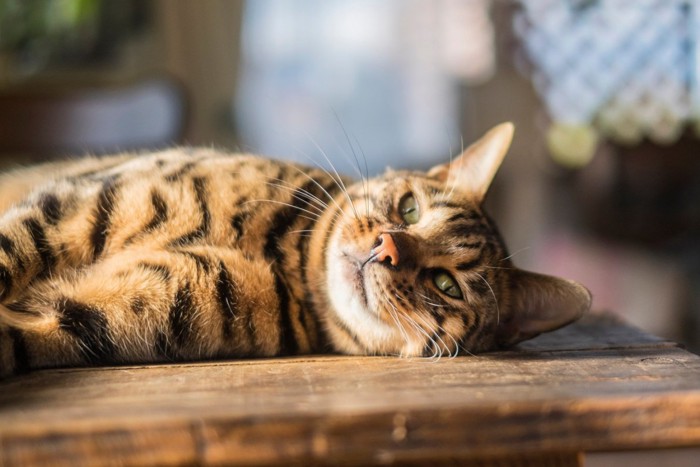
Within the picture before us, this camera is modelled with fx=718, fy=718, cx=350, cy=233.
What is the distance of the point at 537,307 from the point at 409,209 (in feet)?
1.03

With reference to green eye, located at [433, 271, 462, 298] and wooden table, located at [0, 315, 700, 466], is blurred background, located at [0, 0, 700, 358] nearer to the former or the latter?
green eye, located at [433, 271, 462, 298]

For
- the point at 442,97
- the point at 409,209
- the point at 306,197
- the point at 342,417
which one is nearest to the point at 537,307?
the point at 409,209

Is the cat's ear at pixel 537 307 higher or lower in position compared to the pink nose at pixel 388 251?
lower

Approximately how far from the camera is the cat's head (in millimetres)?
1247

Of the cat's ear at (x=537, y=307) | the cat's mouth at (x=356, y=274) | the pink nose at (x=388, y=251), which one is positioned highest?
the pink nose at (x=388, y=251)

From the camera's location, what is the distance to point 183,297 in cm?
118

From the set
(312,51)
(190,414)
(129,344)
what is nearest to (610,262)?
(312,51)

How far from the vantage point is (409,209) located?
4.74 ft

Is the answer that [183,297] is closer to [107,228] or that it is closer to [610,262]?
[107,228]

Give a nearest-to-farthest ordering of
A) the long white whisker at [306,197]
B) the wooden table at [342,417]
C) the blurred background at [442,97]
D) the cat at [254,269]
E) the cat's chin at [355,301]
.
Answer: the wooden table at [342,417] < the cat at [254,269] < the cat's chin at [355,301] < the long white whisker at [306,197] < the blurred background at [442,97]

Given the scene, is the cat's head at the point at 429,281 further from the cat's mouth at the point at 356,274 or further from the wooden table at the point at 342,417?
the wooden table at the point at 342,417

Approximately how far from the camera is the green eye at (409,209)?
1.43 metres

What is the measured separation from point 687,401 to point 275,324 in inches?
26.1

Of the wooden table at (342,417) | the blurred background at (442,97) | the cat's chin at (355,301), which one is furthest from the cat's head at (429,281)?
the blurred background at (442,97)
